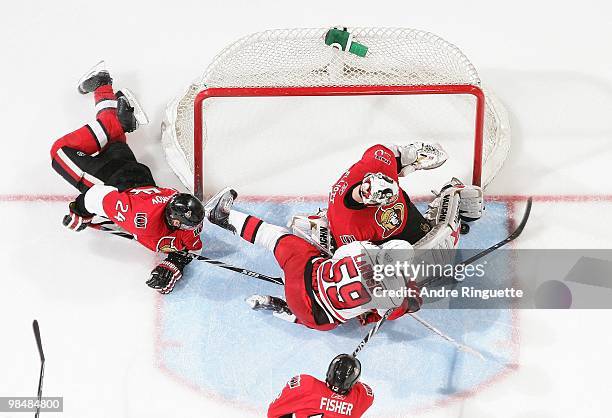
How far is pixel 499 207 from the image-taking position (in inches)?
159

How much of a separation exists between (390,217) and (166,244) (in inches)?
39.3

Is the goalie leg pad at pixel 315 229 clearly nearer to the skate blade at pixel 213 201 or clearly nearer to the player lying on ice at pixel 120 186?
the skate blade at pixel 213 201

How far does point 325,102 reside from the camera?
13.6 ft

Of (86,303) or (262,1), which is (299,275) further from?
(262,1)

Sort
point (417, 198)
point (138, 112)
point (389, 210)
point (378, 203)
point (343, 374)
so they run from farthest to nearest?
point (417, 198), point (138, 112), point (389, 210), point (378, 203), point (343, 374)

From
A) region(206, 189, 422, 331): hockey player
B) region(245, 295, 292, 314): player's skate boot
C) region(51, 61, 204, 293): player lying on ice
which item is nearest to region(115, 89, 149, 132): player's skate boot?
region(51, 61, 204, 293): player lying on ice

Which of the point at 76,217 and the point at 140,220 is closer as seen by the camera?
the point at 140,220

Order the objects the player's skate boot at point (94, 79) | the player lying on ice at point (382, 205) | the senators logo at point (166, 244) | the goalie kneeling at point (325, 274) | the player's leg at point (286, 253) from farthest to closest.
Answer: the player's skate boot at point (94, 79)
the senators logo at point (166, 244)
the player's leg at point (286, 253)
the player lying on ice at point (382, 205)
the goalie kneeling at point (325, 274)

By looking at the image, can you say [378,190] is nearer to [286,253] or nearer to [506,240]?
[286,253]

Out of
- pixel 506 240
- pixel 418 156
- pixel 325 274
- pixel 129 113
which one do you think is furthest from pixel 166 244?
pixel 506 240

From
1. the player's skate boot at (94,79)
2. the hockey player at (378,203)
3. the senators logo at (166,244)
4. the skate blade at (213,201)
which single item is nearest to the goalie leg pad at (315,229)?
the hockey player at (378,203)

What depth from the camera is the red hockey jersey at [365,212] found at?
140 inches

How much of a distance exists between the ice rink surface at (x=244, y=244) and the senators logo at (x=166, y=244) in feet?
0.89

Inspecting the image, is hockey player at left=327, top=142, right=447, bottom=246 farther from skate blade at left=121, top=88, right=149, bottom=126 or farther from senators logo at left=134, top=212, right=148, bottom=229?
skate blade at left=121, top=88, right=149, bottom=126
